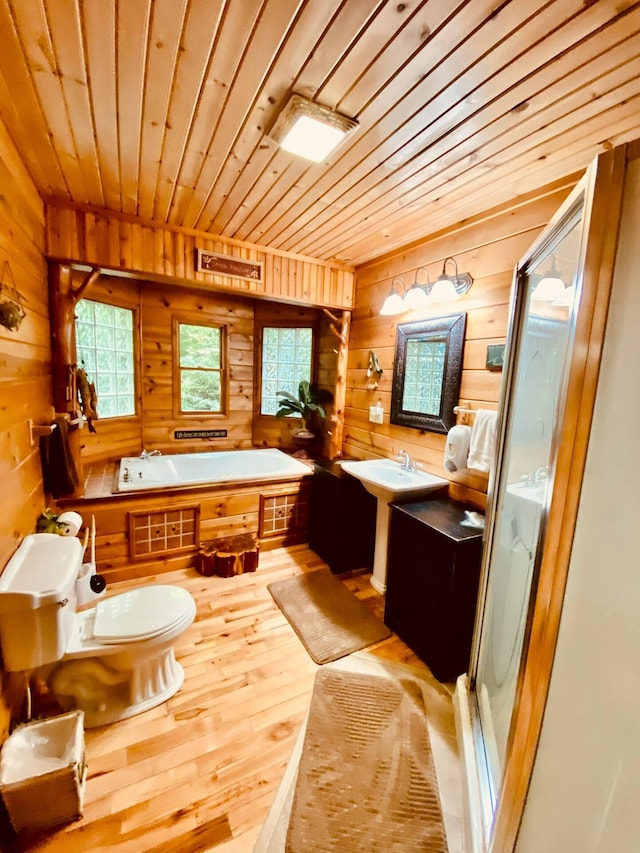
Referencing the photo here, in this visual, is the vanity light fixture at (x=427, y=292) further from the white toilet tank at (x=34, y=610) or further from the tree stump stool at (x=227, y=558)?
the white toilet tank at (x=34, y=610)

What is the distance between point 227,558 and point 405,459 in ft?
4.82

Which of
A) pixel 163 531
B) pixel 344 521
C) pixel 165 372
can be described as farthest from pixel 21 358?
pixel 344 521

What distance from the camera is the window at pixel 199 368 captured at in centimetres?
359

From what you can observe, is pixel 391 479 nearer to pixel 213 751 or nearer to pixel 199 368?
pixel 213 751

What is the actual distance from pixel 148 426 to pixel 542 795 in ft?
11.6

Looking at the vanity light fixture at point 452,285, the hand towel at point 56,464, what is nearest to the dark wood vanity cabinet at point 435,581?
the vanity light fixture at point 452,285

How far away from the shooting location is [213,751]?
1.43m

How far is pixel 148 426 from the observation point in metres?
3.46

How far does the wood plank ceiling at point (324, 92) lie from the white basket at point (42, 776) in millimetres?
2247

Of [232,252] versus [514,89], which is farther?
[232,252]

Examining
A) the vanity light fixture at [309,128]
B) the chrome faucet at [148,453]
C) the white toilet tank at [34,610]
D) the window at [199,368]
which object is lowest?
the white toilet tank at [34,610]

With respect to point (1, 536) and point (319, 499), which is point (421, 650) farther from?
point (1, 536)

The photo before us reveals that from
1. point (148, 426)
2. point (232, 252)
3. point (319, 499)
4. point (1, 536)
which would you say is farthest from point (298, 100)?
point (148, 426)

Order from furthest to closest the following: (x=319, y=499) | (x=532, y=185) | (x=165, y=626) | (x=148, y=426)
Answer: (x=148, y=426), (x=319, y=499), (x=532, y=185), (x=165, y=626)
